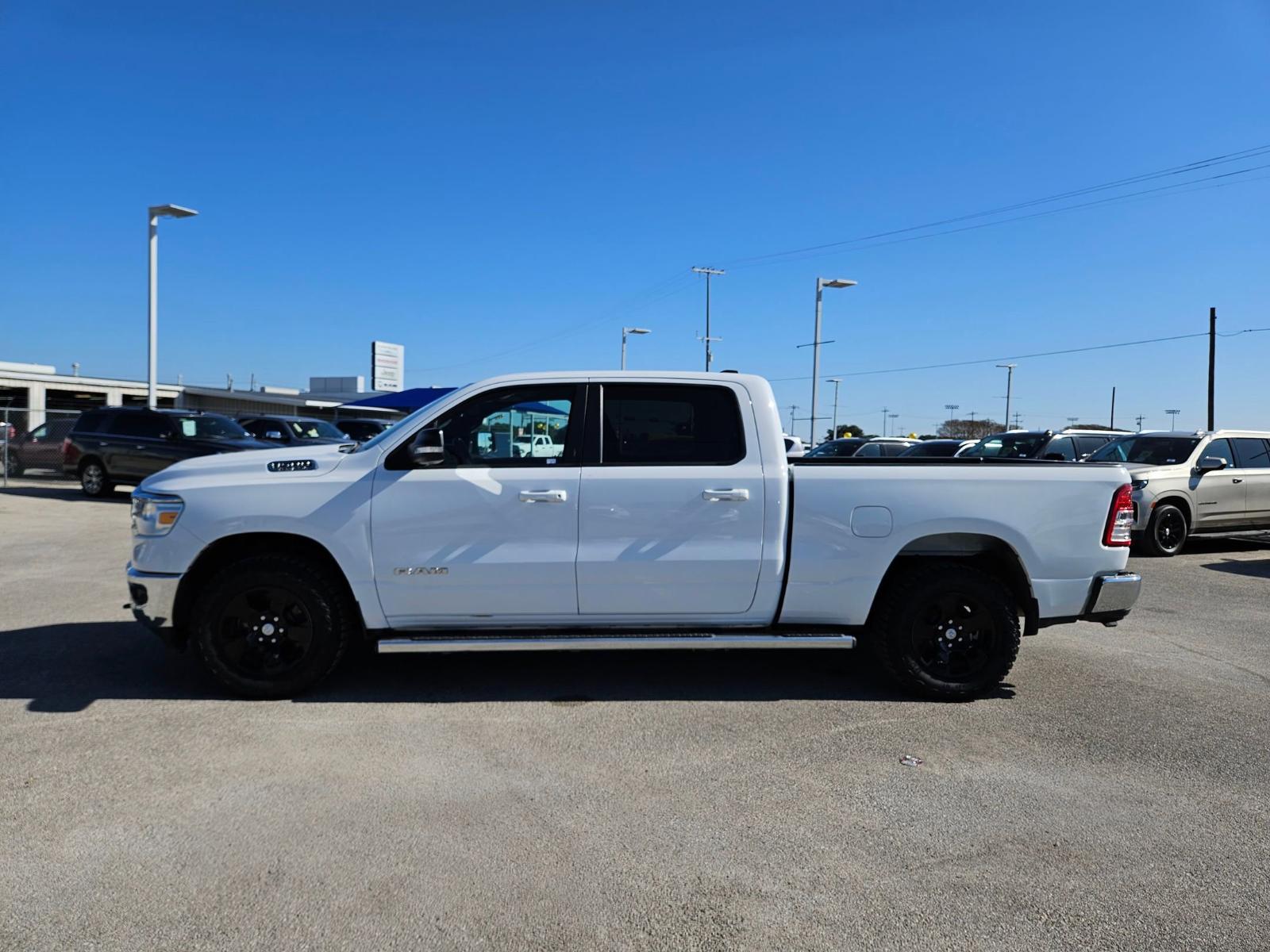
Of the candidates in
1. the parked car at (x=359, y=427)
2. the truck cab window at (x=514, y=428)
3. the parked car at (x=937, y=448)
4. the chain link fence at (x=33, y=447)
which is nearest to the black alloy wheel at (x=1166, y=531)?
the parked car at (x=937, y=448)

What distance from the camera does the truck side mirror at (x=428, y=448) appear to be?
501 centimetres

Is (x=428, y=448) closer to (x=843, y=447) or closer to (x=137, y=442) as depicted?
(x=137, y=442)

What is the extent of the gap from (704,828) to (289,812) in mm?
1685

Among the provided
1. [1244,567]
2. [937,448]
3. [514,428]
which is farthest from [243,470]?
[937,448]

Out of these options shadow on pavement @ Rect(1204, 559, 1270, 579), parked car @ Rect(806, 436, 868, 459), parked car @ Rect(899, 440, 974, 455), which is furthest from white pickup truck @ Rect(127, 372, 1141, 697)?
parked car @ Rect(806, 436, 868, 459)

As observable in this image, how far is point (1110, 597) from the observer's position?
535cm

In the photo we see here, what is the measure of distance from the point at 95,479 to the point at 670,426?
15.7 metres

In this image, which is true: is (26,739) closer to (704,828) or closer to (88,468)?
(704,828)

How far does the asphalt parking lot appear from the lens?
299 centimetres

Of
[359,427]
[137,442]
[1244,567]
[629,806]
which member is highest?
[359,427]

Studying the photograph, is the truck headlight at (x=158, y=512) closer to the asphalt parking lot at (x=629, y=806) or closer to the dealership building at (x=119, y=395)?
the asphalt parking lot at (x=629, y=806)

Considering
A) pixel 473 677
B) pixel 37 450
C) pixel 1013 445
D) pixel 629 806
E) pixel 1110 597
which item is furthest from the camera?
pixel 37 450

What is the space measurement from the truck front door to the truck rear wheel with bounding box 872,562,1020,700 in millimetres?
1869

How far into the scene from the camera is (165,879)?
320 centimetres
